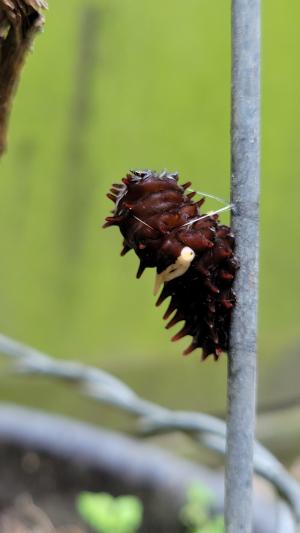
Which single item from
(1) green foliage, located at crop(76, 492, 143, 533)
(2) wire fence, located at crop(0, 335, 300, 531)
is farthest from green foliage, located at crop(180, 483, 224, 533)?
A: (2) wire fence, located at crop(0, 335, 300, 531)

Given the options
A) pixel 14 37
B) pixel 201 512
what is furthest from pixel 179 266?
pixel 201 512

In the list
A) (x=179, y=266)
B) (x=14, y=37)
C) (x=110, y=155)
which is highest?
(x=110, y=155)

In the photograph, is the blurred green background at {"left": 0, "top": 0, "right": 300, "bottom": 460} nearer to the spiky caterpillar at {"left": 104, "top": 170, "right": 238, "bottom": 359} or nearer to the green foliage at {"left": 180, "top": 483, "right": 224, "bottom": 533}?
the green foliage at {"left": 180, "top": 483, "right": 224, "bottom": 533}

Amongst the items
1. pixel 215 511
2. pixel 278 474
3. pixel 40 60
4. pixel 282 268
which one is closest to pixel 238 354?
pixel 278 474

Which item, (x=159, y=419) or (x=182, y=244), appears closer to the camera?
(x=182, y=244)

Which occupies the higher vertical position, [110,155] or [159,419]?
[110,155]

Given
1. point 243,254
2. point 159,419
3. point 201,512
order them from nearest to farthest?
point 243,254 → point 159,419 → point 201,512

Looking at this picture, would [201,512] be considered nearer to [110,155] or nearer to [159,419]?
[159,419]
